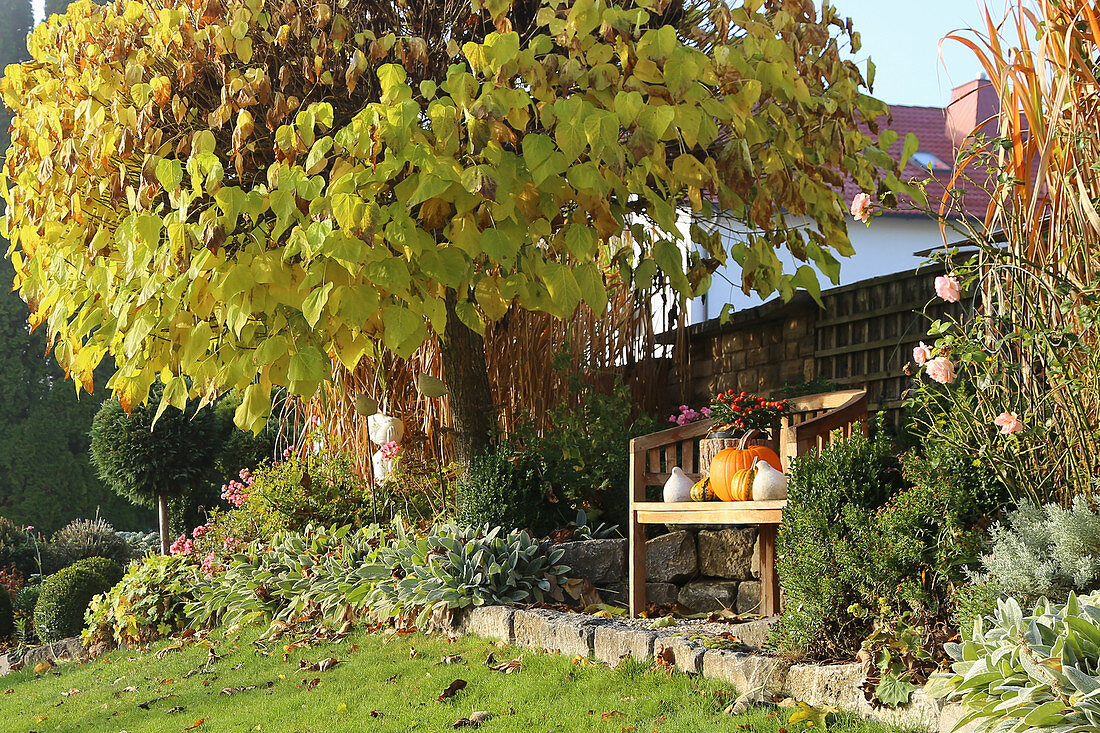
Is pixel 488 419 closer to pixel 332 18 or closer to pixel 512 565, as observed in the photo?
pixel 512 565

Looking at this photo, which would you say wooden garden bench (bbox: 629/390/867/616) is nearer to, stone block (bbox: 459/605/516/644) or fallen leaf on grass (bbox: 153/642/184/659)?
stone block (bbox: 459/605/516/644)

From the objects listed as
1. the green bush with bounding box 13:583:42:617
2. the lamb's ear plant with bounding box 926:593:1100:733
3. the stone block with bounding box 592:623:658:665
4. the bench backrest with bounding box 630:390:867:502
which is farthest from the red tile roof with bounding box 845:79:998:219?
the green bush with bounding box 13:583:42:617

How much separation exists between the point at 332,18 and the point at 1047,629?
12.6 ft

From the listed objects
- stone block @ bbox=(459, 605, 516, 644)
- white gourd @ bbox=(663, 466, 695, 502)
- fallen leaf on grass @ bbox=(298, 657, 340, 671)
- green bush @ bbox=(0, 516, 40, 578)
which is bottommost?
green bush @ bbox=(0, 516, 40, 578)

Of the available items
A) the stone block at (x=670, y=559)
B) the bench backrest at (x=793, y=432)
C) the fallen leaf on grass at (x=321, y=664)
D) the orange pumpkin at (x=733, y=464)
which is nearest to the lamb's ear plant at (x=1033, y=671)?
the bench backrest at (x=793, y=432)

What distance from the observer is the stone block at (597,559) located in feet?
16.6

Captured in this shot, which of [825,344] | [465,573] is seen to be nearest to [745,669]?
[465,573]

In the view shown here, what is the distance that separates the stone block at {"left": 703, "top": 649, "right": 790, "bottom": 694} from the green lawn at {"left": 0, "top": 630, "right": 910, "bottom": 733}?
0.19ft

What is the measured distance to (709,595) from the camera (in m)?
4.84

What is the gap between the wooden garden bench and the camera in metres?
3.80

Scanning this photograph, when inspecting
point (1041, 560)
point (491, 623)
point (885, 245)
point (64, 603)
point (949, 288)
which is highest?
point (885, 245)

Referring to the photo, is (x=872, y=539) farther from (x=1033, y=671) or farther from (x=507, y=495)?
(x=507, y=495)

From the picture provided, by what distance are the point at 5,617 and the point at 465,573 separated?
21.2ft

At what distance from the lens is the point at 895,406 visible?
18.2 ft
